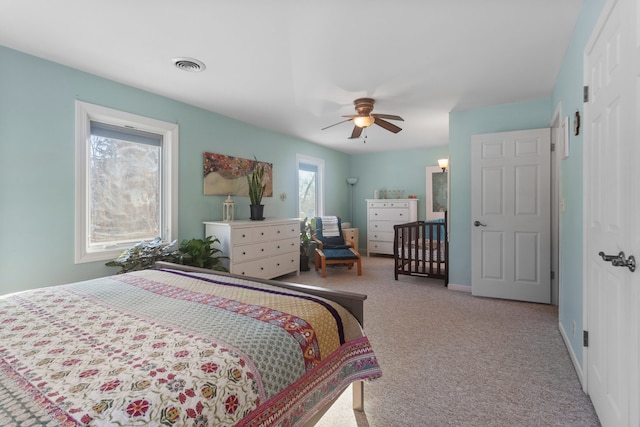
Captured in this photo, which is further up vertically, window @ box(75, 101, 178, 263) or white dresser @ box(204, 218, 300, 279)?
window @ box(75, 101, 178, 263)

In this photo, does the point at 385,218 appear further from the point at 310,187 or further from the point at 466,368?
the point at 466,368

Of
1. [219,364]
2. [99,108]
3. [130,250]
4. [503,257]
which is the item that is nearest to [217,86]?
[99,108]

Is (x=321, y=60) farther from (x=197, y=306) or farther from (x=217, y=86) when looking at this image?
(x=197, y=306)

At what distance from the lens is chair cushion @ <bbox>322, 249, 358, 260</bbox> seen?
4787 mm

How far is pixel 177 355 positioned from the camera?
2.95 feet

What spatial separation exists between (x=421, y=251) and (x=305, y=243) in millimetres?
1922

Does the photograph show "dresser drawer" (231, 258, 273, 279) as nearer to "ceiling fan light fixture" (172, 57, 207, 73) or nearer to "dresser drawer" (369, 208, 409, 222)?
"ceiling fan light fixture" (172, 57, 207, 73)

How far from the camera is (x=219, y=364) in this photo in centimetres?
87

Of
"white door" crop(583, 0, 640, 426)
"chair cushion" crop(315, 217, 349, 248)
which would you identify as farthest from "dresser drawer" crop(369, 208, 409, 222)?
"white door" crop(583, 0, 640, 426)

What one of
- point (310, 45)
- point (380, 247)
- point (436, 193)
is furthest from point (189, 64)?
point (436, 193)

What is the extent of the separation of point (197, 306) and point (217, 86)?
2.51m

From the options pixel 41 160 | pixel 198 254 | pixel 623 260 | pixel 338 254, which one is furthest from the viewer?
pixel 338 254

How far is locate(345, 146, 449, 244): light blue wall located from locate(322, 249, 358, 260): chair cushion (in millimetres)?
2189

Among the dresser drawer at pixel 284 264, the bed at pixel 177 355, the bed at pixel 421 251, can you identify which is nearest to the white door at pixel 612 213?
the bed at pixel 177 355
